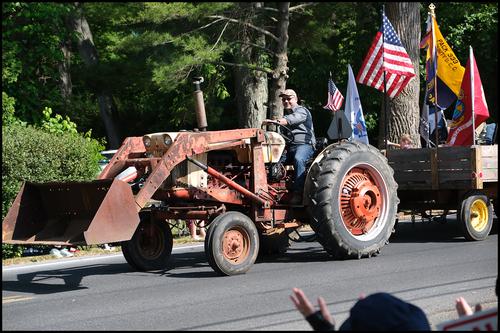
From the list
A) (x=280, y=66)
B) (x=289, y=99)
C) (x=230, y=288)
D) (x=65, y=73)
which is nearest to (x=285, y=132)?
(x=289, y=99)

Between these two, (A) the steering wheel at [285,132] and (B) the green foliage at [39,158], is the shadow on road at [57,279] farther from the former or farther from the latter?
(A) the steering wheel at [285,132]

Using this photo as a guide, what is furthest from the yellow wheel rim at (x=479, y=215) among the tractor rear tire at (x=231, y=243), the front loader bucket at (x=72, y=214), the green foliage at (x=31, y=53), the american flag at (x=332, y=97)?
the green foliage at (x=31, y=53)

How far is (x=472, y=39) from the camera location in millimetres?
26531

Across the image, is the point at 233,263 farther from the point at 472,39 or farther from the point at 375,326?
the point at 472,39

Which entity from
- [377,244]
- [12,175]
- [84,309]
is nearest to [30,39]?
[12,175]

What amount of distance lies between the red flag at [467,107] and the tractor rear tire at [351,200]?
3618 mm

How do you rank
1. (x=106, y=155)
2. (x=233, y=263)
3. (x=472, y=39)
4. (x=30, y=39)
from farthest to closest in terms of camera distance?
(x=472, y=39) → (x=30, y=39) → (x=106, y=155) → (x=233, y=263)

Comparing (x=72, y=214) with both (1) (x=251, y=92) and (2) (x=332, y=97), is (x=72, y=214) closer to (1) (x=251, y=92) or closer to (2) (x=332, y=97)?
(2) (x=332, y=97)

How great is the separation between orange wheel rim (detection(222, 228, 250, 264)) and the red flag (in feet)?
20.0

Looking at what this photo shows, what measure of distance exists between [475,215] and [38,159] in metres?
7.31

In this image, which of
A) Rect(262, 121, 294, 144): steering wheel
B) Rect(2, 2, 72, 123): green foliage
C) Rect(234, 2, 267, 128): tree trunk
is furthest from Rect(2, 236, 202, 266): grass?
Rect(234, 2, 267, 128): tree trunk

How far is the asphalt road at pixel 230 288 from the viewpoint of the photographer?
7.72 meters

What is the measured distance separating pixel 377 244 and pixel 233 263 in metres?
2.37

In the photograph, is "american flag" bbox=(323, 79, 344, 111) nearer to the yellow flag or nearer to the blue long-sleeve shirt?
the yellow flag
